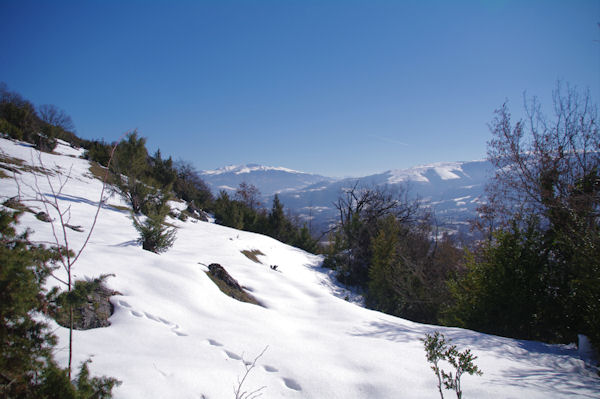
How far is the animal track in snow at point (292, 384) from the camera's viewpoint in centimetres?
272

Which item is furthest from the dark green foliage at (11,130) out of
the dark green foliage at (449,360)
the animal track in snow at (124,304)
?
the dark green foliage at (449,360)

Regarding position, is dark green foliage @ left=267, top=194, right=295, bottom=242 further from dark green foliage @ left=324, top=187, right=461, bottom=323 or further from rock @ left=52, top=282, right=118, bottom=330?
rock @ left=52, top=282, right=118, bottom=330

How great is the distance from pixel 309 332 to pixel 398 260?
9.59 meters

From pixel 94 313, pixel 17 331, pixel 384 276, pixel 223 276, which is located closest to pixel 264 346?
pixel 94 313

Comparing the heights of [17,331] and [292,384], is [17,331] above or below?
above

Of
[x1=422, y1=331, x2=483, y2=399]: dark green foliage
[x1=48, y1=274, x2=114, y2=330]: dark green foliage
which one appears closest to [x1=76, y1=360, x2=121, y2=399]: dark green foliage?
[x1=48, y1=274, x2=114, y2=330]: dark green foliage

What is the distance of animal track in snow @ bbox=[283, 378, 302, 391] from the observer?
107 inches

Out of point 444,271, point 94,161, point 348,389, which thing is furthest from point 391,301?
point 94,161

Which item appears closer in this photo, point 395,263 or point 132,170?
point 395,263

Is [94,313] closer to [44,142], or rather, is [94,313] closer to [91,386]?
[91,386]

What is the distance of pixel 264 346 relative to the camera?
3.43 metres

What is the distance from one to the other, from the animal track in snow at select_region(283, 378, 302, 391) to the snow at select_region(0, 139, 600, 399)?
0.04ft

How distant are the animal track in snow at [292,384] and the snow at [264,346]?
1 cm

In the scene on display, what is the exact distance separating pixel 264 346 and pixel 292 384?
77 cm
